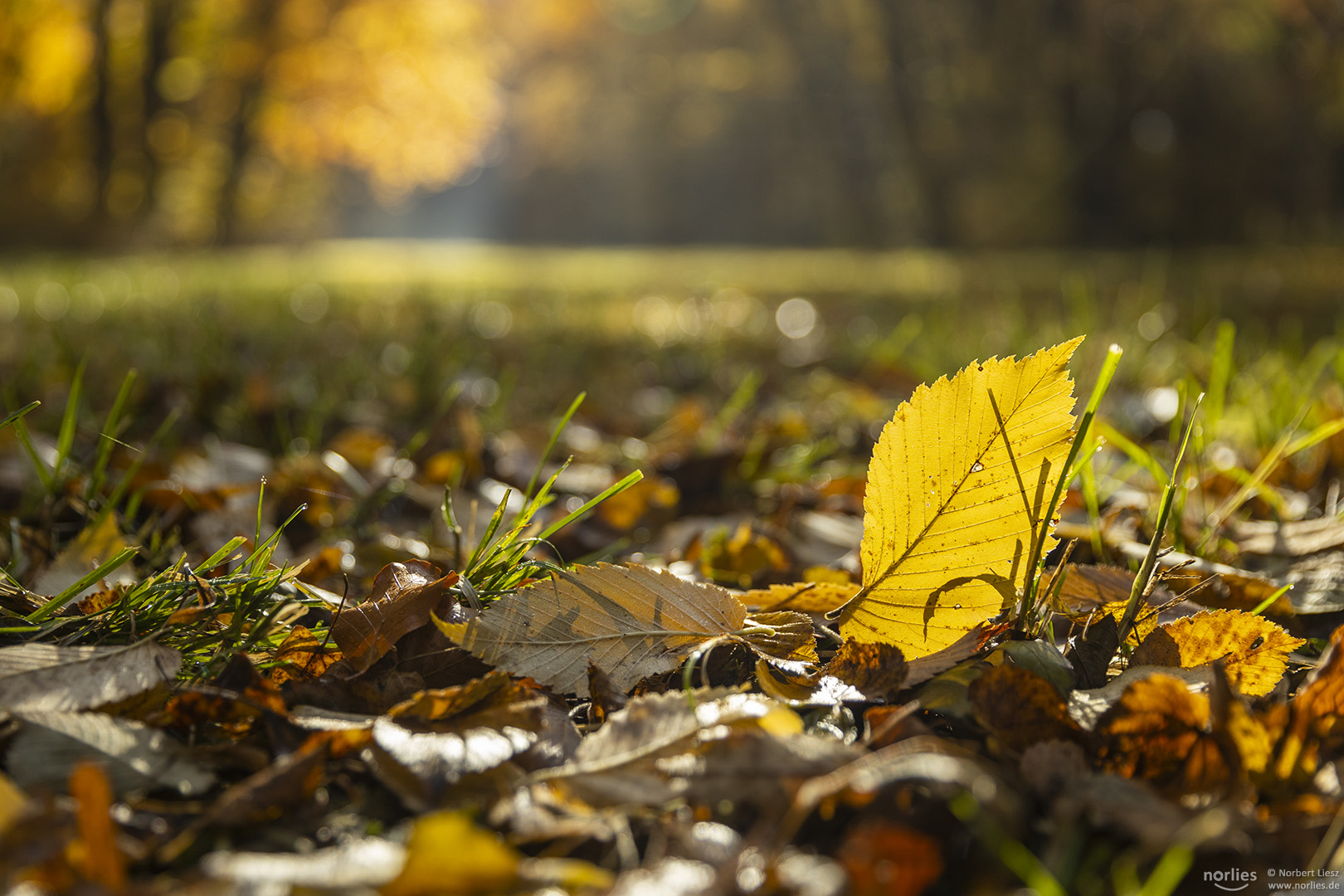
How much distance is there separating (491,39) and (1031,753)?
2999 cm

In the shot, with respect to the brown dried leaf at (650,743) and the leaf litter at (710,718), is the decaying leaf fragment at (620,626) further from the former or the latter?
the brown dried leaf at (650,743)

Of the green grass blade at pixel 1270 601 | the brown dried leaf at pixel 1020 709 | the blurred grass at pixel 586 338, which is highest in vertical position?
the green grass blade at pixel 1270 601

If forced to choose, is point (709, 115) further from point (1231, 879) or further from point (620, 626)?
point (1231, 879)

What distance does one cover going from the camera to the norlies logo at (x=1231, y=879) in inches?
26.8

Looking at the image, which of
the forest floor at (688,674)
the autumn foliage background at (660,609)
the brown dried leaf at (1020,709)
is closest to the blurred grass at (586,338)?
the autumn foliage background at (660,609)

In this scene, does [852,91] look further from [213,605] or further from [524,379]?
[213,605]

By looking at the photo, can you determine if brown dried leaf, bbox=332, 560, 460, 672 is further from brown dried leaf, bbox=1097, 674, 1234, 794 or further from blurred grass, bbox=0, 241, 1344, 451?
blurred grass, bbox=0, 241, 1344, 451

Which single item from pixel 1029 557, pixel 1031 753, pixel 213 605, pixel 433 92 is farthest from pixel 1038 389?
pixel 433 92

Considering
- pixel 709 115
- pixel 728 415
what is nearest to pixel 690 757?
pixel 728 415

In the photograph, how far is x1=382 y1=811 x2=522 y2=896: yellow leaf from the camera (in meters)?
0.60

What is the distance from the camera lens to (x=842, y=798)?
73cm

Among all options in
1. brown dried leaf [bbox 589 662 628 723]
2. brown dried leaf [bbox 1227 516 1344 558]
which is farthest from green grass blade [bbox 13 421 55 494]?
brown dried leaf [bbox 1227 516 1344 558]

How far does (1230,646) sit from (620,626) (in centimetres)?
58

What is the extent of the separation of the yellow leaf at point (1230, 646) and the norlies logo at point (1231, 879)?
244mm
